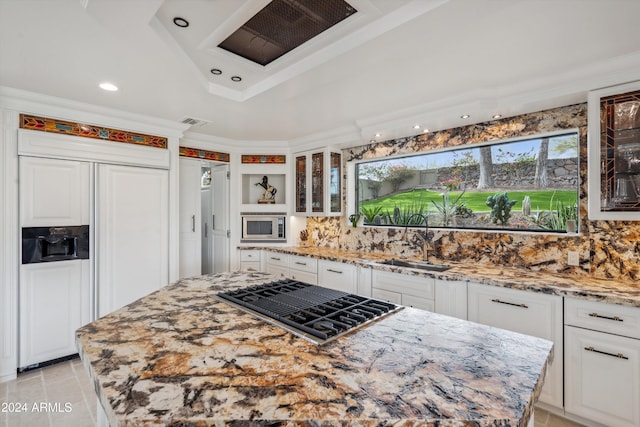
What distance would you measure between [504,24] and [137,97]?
2.84m

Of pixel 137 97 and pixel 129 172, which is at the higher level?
pixel 137 97

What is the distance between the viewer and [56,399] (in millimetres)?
2355

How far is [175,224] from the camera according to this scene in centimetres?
360

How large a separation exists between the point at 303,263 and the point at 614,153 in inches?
117

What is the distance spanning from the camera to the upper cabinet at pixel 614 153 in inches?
80.2

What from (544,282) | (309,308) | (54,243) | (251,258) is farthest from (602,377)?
(54,243)

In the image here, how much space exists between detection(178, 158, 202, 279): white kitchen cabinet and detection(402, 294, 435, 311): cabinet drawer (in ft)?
9.47

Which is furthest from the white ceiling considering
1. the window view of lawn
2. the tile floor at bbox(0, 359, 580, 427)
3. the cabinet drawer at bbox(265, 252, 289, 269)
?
the tile floor at bbox(0, 359, 580, 427)

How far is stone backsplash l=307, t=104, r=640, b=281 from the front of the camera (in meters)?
2.34

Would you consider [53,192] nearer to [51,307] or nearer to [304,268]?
[51,307]

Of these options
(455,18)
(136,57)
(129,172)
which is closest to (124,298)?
(129,172)

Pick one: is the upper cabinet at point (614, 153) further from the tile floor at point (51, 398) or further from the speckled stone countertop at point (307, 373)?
the tile floor at point (51, 398)

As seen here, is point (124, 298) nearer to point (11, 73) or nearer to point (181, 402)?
point (11, 73)

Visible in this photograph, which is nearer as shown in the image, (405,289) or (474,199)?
(405,289)
